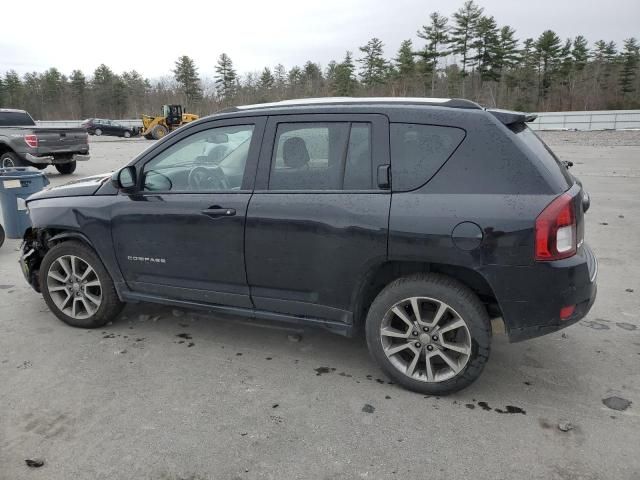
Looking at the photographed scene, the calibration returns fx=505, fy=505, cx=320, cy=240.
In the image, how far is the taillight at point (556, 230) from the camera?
283 cm

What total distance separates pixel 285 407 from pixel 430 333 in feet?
3.34

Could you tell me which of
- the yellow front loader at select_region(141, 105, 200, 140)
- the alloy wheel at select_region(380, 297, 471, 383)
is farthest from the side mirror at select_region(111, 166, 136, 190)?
the yellow front loader at select_region(141, 105, 200, 140)

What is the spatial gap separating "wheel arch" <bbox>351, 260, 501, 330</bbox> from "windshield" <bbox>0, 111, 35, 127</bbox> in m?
14.3

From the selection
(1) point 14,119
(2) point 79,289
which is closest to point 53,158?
(1) point 14,119

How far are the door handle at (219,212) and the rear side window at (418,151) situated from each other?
115cm

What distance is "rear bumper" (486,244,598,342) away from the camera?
114 inches

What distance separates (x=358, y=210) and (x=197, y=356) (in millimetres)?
1710

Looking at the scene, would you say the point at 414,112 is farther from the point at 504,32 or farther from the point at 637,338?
the point at 504,32

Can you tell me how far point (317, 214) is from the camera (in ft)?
10.8

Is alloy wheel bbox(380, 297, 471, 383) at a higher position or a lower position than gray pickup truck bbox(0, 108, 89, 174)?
lower

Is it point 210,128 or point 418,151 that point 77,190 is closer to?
point 210,128

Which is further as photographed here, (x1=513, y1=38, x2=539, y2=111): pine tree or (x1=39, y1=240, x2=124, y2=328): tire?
(x1=513, y1=38, x2=539, y2=111): pine tree

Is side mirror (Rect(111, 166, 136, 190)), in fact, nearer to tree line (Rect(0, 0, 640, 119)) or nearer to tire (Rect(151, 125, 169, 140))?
tire (Rect(151, 125, 169, 140))

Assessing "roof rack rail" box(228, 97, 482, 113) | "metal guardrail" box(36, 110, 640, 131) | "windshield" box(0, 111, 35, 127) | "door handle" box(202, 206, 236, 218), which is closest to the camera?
"roof rack rail" box(228, 97, 482, 113)
